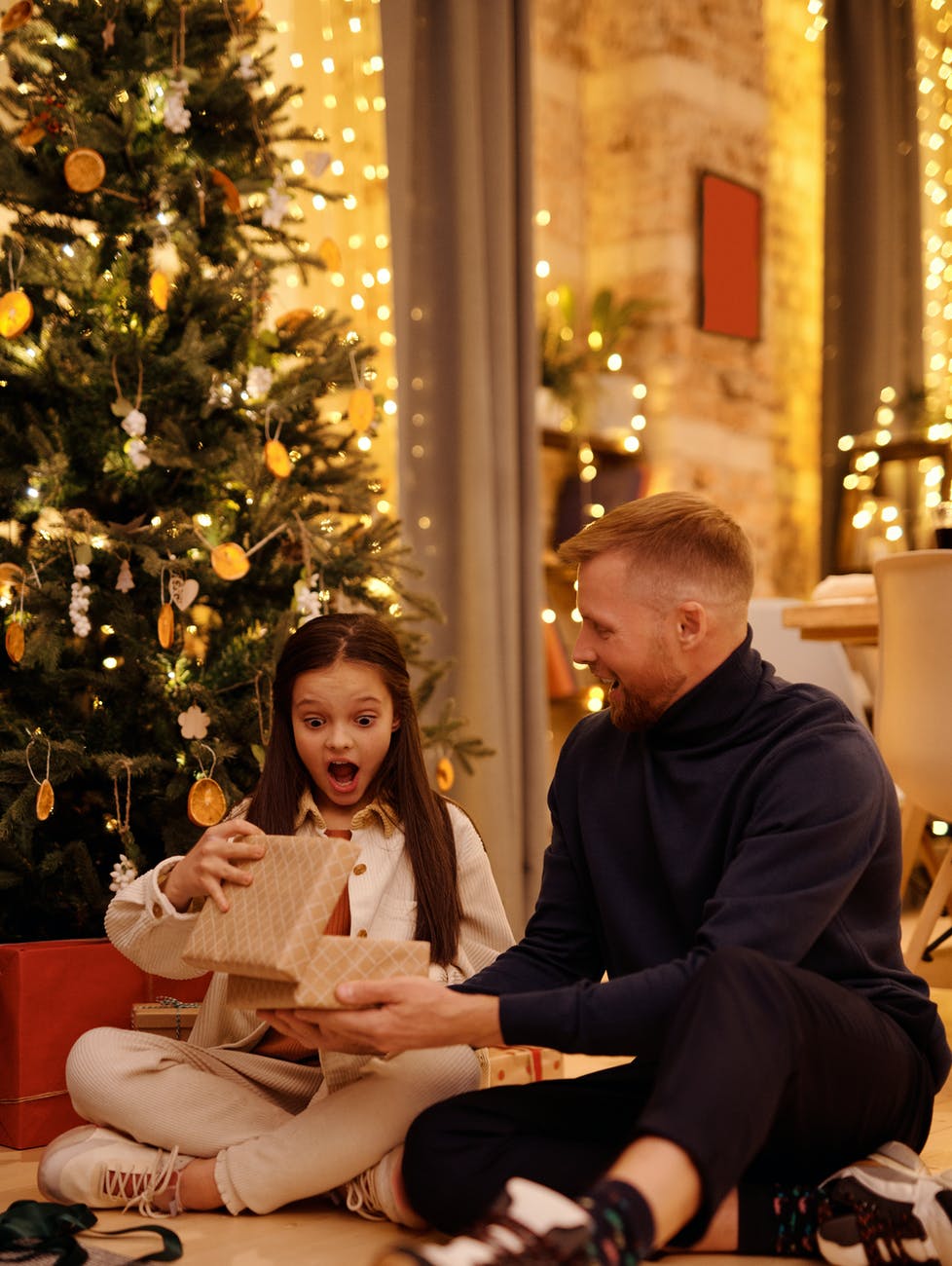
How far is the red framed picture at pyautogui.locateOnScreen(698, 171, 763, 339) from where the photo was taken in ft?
16.7

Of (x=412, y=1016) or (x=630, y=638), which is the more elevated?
(x=630, y=638)

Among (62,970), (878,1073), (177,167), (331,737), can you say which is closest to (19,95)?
(177,167)

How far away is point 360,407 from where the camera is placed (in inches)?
104

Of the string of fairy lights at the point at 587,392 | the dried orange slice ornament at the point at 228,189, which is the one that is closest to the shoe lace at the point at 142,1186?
the dried orange slice ornament at the point at 228,189

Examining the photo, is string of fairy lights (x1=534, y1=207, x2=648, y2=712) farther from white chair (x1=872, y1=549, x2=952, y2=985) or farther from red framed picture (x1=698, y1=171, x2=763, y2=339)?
white chair (x1=872, y1=549, x2=952, y2=985)

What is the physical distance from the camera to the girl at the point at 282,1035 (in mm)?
1764

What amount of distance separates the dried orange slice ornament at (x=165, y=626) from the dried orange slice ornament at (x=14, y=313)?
510 mm

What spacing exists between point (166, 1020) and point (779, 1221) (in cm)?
95

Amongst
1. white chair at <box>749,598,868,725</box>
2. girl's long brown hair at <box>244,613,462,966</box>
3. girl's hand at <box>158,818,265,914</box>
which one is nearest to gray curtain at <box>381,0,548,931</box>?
white chair at <box>749,598,868,725</box>

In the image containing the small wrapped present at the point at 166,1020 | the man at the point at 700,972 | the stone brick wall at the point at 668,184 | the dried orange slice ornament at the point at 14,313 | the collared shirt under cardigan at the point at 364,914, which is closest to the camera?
the man at the point at 700,972

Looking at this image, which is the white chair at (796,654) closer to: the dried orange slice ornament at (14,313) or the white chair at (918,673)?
the white chair at (918,673)

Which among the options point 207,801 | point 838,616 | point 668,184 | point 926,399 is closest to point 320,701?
point 207,801

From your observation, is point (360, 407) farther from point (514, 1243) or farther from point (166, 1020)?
point (514, 1243)

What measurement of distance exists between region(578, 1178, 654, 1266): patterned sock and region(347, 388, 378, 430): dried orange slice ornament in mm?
1702
